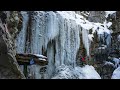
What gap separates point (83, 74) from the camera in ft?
43.8

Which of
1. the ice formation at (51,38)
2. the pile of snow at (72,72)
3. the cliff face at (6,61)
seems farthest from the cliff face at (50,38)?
the cliff face at (6,61)

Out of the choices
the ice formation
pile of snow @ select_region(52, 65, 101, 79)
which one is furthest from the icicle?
pile of snow @ select_region(52, 65, 101, 79)

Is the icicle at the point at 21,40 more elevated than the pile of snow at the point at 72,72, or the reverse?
the icicle at the point at 21,40

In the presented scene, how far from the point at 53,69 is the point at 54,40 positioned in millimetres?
1351

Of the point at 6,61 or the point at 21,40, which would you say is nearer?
the point at 6,61

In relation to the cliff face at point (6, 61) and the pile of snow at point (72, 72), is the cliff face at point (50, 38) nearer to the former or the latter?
the pile of snow at point (72, 72)

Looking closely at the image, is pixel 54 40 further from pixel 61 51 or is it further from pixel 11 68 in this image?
pixel 11 68

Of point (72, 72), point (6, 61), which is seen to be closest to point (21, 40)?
point (72, 72)

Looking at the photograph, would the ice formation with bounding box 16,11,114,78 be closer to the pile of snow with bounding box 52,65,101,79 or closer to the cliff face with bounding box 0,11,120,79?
the cliff face with bounding box 0,11,120,79

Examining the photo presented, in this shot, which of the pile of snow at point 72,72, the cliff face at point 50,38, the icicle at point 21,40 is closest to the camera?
the icicle at point 21,40

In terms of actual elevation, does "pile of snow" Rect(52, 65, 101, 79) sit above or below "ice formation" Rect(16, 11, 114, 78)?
below

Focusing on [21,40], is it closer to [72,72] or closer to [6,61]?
[72,72]

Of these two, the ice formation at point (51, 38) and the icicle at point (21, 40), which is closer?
the icicle at point (21, 40)
